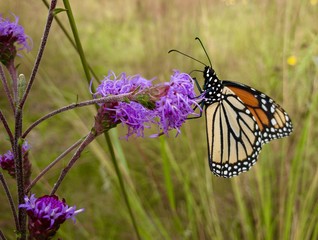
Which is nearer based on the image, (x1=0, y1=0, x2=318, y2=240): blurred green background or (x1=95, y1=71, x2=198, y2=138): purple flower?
(x1=95, y1=71, x2=198, y2=138): purple flower

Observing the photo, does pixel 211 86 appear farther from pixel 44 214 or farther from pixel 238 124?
pixel 44 214

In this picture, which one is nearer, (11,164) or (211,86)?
(11,164)

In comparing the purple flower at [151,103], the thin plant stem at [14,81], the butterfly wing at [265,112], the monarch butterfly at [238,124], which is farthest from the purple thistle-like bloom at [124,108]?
the butterfly wing at [265,112]

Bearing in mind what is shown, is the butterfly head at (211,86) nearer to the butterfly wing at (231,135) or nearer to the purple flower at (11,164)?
the butterfly wing at (231,135)

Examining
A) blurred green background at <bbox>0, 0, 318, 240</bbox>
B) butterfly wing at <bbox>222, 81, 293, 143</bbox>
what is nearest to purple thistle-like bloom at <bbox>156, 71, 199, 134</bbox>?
blurred green background at <bbox>0, 0, 318, 240</bbox>

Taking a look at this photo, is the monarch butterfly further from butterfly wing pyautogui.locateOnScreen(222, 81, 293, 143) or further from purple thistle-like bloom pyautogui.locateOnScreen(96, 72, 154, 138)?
purple thistle-like bloom pyautogui.locateOnScreen(96, 72, 154, 138)

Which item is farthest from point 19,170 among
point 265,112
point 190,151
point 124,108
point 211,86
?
point 190,151

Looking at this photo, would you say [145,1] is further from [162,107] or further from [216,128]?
[162,107]
